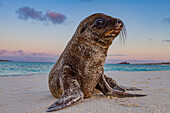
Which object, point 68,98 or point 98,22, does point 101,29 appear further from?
point 68,98

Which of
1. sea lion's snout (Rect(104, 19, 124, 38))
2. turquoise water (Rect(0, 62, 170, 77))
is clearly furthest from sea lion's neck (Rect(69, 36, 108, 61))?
turquoise water (Rect(0, 62, 170, 77))

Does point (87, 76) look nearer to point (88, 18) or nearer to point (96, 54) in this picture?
point (96, 54)

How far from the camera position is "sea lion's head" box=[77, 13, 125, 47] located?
3.18 metres

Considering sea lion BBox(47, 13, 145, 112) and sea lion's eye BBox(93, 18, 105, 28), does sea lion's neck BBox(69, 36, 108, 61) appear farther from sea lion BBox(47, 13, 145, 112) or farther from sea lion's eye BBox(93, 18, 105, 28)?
sea lion's eye BBox(93, 18, 105, 28)

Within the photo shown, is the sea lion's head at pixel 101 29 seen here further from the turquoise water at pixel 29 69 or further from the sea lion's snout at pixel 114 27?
the turquoise water at pixel 29 69

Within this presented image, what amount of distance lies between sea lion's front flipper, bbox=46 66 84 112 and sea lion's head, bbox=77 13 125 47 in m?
0.81

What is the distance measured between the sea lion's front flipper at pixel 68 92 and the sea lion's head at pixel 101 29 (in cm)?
81

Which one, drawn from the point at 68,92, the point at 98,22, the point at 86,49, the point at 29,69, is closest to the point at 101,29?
the point at 98,22

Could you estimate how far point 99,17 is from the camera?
11.4 ft

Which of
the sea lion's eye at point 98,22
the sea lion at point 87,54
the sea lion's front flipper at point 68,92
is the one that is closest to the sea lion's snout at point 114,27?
the sea lion at point 87,54

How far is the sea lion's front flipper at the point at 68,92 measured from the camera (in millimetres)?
2803

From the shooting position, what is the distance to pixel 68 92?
3049 millimetres

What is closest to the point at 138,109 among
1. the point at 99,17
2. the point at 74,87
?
the point at 74,87

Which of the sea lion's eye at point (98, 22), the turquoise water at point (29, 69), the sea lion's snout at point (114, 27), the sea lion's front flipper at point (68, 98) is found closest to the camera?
the sea lion's front flipper at point (68, 98)
